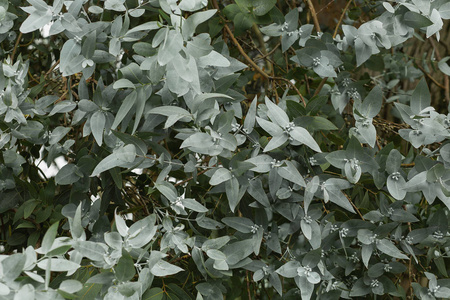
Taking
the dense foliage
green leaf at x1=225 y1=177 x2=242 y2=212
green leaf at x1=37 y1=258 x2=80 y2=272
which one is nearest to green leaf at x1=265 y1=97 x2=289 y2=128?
the dense foliage

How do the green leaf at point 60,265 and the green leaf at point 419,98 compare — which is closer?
the green leaf at point 60,265

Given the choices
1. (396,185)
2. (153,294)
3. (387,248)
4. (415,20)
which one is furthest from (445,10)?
(153,294)

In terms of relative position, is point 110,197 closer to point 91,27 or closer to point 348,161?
point 91,27

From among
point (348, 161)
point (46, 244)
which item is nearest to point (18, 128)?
point (46, 244)

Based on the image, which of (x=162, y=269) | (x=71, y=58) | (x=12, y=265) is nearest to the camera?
(x=12, y=265)

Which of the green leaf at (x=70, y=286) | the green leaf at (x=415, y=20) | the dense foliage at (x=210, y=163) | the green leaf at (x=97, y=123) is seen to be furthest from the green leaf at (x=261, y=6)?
the green leaf at (x=70, y=286)

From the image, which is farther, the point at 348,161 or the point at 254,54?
the point at 254,54

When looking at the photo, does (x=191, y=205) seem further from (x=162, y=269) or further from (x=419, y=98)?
(x=419, y=98)

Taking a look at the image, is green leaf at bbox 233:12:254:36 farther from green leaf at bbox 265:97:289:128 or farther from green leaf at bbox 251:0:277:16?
green leaf at bbox 265:97:289:128

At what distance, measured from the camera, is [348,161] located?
0.79 m

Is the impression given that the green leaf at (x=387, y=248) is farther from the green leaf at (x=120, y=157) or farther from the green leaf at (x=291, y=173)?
the green leaf at (x=120, y=157)

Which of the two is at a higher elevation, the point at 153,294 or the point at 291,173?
the point at 291,173

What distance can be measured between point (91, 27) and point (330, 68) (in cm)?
41

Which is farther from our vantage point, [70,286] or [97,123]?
[97,123]
